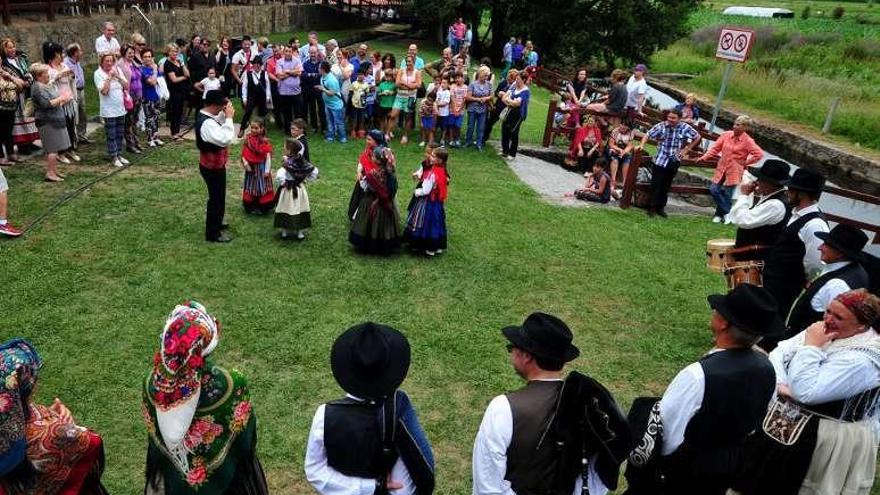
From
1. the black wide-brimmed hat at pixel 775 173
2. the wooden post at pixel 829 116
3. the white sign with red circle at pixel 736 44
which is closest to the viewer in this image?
the black wide-brimmed hat at pixel 775 173

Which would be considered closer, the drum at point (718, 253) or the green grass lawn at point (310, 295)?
the green grass lawn at point (310, 295)

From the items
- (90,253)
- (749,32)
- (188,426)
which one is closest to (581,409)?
(188,426)

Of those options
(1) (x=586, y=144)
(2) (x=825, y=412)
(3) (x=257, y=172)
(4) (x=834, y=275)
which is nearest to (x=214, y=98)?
(3) (x=257, y=172)

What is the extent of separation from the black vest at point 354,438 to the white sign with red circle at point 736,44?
11057mm

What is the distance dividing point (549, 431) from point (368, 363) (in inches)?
33.5

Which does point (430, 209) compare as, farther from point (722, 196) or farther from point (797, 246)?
point (722, 196)

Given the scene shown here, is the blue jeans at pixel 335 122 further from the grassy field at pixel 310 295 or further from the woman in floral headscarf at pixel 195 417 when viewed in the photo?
the woman in floral headscarf at pixel 195 417

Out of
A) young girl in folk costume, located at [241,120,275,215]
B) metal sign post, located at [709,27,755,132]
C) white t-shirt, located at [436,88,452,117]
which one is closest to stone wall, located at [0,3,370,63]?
young girl in folk costume, located at [241,120,275,215]

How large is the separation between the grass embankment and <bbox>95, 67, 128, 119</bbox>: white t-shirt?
19.7 metres

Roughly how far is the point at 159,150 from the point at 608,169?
26.5ft

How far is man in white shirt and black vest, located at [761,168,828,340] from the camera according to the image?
522 cm

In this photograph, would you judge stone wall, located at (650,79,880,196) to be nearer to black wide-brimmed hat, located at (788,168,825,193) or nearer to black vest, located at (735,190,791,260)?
black vest, located at (735,190,791,260)

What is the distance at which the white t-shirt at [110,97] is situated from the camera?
9273 millimetres

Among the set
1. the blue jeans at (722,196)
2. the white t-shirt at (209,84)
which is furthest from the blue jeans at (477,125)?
the white t-shirt at (209,84)
